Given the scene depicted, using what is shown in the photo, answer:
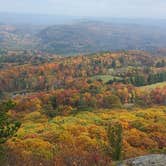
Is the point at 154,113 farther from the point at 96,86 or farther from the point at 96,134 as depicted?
the point at 96,86

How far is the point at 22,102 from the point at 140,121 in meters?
63.3

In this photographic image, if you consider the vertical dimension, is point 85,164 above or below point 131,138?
above

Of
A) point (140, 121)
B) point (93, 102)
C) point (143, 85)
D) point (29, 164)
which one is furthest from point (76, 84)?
point (29, 164)

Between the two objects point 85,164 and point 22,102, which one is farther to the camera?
point 22,102

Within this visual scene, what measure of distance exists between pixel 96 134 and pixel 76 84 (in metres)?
109

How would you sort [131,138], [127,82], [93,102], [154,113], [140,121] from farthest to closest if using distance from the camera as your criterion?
[127,82], [93,102], [154,113], [140,121], [131,138]

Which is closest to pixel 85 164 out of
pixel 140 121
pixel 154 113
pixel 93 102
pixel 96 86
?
pixel 140 121

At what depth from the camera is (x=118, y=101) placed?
5551 inches

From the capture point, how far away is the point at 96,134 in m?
72.3

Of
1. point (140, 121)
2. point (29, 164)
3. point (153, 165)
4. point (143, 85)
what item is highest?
point (153, 165)

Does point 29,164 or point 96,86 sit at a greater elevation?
point 29,164

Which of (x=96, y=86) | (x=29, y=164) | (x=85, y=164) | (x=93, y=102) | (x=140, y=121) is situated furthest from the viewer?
(x=96, y=86)

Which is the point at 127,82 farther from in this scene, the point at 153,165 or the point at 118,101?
the point at 153,165

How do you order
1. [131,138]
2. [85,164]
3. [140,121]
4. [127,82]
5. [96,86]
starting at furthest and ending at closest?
[127,82]
[96,86]
[140,121]
[131,138]
[85,164]
